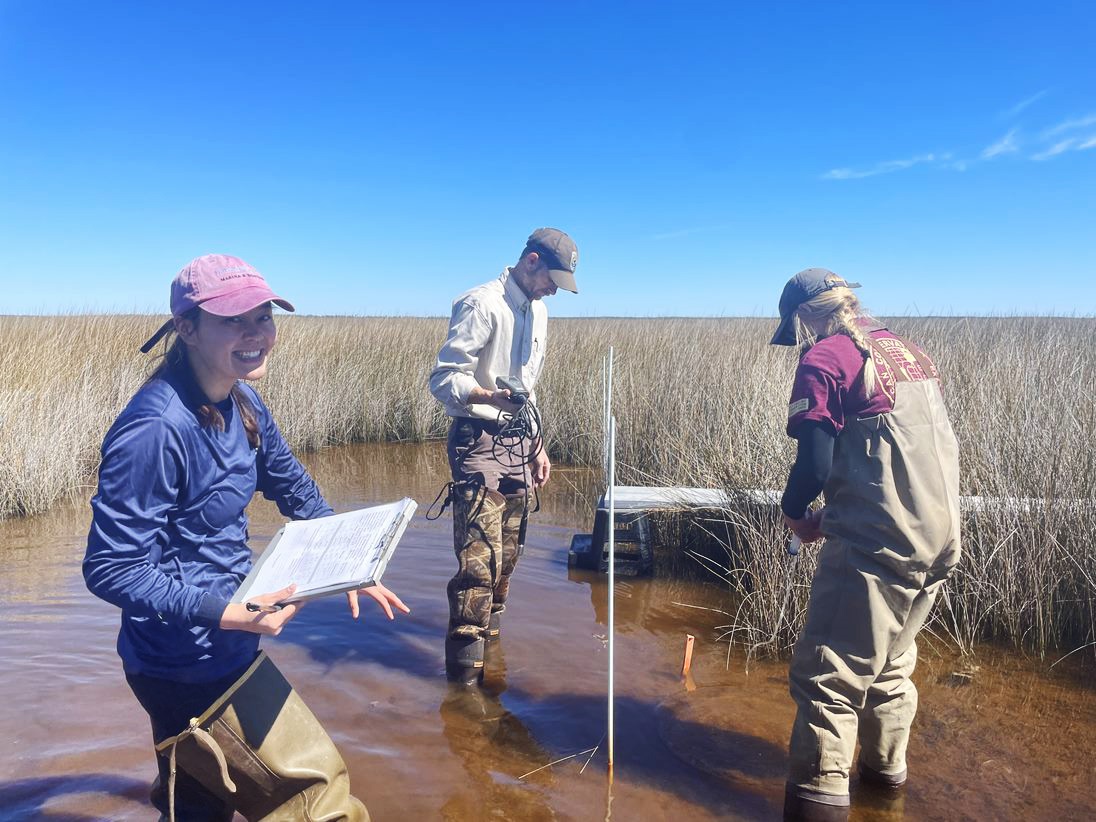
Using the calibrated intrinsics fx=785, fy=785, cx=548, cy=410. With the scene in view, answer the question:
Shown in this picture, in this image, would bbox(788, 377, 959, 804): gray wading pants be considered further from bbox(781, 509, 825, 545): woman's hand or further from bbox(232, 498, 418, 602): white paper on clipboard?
bbox(232, 498, 418, 602): white paper on clipboard

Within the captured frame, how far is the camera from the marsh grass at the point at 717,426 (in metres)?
4.62

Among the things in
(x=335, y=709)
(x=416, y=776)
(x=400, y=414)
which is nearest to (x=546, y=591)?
(x=335, y=709)

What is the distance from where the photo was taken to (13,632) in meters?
4.68

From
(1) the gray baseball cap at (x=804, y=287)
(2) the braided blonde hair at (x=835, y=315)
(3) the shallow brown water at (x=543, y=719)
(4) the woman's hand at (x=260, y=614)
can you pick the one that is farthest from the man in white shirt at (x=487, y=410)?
(4) the woman's hand at (x=260, y=614)

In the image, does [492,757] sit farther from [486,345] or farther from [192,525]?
[192,525]

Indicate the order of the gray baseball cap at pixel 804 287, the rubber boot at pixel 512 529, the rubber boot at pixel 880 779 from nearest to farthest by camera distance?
the gray baseball cap at pixel 804 287 < the rubber boot at pixel 880 779 < the rubber boot at pixel 512 529

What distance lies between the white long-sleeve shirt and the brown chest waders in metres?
1.79

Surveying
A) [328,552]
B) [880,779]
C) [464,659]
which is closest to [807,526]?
[880,779]

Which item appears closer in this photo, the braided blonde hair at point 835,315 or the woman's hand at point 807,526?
the braided blonde hair at point 835,315

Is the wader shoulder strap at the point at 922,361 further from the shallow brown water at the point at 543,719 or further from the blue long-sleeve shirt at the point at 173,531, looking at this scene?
the blue long-sleeve shirt at the point at 173,531

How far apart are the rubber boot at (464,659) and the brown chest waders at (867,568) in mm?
1772

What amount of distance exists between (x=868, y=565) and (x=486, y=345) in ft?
6.84

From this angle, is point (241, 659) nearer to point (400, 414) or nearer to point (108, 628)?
point (108, 628)

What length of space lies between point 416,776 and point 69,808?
1.33m
